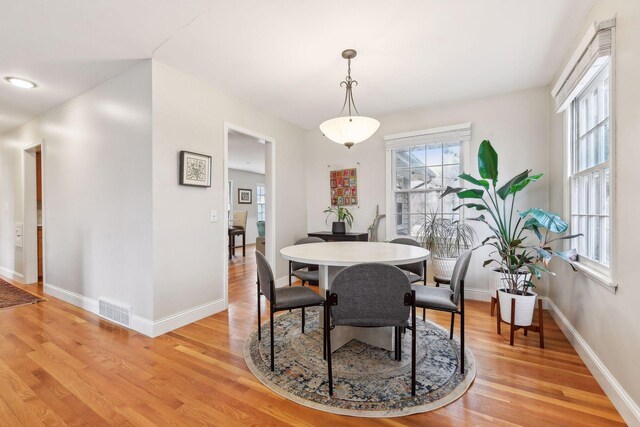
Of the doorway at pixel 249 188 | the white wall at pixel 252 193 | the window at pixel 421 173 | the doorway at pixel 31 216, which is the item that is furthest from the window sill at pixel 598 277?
the white wall at pixel 252 193

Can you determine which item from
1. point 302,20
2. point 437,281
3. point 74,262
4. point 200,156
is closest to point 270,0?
point 302,20

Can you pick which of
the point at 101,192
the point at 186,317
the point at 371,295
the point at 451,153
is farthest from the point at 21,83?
the point at 451,153

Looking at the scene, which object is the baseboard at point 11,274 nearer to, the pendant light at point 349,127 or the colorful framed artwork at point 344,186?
the colorful framed artwork at point 344,186

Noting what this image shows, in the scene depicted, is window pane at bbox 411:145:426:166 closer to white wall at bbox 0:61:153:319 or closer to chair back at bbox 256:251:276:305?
chair back at bbox 256:251:276:305

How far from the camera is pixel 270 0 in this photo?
188 cm

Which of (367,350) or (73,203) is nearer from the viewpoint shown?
(367,350)

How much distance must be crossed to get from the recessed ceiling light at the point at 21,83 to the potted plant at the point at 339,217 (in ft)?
12.2

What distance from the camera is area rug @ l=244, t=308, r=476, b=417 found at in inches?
64.5

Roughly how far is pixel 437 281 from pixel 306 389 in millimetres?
2189

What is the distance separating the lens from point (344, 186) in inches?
176

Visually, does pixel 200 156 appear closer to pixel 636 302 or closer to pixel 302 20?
pixel 302 20

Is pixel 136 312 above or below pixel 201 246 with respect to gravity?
below

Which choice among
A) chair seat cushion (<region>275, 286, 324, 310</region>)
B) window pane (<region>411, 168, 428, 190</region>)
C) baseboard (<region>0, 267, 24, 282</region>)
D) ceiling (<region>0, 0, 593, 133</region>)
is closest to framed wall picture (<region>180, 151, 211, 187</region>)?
ceiling (<region>0, 0, 593, 133</region>)

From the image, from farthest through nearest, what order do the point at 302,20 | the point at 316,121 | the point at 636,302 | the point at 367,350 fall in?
1. the point at 316,121
2. the point at 367,350
3. the point at 302,20
4. the point at 636,302
